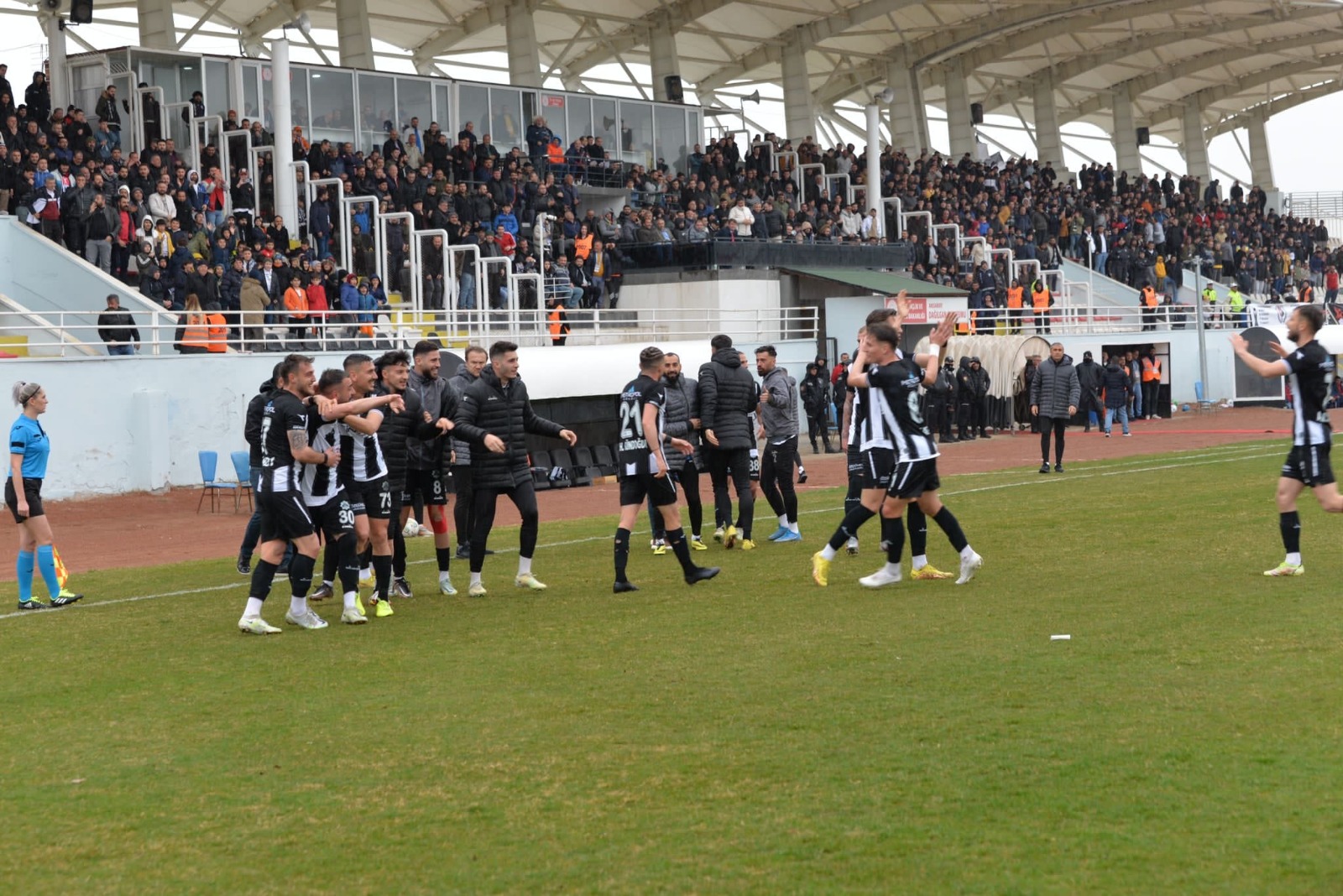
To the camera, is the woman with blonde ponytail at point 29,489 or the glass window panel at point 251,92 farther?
the glass window panel at point 251,92

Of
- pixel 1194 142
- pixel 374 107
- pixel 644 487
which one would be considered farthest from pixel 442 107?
pixel 1194 142

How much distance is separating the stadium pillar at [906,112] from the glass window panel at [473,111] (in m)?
20.5

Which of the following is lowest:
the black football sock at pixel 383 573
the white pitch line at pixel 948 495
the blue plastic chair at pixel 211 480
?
the white pitch line at pixel 948 495

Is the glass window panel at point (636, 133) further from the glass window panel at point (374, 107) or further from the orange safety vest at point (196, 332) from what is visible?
the orange safety vest at point (196, 332)

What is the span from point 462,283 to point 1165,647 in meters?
25.3

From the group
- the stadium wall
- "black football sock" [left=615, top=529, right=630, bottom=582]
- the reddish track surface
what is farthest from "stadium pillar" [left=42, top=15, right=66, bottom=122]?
"black football sock" [left=615, top=529, right=630, bottom=582]

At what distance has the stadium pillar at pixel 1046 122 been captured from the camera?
65.9 meters

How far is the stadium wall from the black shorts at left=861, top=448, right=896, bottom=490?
1580 cm

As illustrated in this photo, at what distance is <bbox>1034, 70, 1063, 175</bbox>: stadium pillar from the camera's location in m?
65.9

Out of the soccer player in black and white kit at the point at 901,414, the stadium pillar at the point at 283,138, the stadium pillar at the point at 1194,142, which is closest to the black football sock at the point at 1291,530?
the soccer player in black and white kit at the point at 901,414

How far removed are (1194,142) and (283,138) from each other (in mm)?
52061

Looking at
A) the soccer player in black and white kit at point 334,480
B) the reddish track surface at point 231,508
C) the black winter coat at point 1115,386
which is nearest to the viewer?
the soccer player in black and white kit at point 334,480

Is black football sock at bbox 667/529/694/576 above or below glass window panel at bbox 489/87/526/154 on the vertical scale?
below

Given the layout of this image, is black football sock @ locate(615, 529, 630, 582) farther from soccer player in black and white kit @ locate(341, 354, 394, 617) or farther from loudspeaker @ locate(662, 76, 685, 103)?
loudspeaker @ locate(662, 76, 685, 103)
